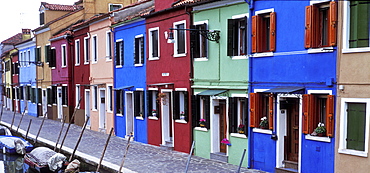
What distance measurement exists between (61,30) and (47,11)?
11.5ft

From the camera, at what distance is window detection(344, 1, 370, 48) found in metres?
10.8

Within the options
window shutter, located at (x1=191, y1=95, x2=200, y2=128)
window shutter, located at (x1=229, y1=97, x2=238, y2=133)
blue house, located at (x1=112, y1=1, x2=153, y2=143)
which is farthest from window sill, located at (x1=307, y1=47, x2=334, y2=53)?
blue house, located at (x1=112, y1=1, x2=153, y2=143)

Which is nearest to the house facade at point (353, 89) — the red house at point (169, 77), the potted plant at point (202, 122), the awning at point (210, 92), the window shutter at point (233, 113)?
the window shutter at point (233, 113)

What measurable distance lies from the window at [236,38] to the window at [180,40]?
3146mm

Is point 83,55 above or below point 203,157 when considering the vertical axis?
above

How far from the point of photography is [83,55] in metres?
28.7

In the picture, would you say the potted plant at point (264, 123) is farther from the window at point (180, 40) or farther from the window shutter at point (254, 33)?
the window at point (180, 40)

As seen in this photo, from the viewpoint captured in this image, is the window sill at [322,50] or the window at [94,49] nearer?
the window sill at [322,50]

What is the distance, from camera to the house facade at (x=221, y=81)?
14875mm

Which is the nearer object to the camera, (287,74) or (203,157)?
(287,74)

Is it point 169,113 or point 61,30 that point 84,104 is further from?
point 169,113

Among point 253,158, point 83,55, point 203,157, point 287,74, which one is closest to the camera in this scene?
point 287,74

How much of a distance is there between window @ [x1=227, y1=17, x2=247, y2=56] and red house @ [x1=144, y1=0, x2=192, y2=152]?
272cm

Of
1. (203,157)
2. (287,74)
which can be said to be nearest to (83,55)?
(203,157)
